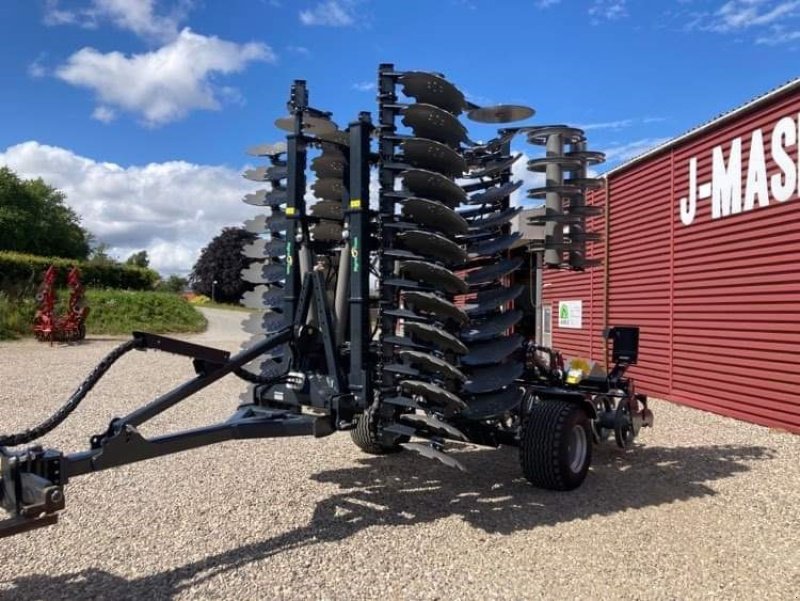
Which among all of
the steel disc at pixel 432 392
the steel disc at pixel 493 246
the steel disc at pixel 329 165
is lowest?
the steel disc at pixel 432 392

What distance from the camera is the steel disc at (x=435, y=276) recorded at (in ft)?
16.1

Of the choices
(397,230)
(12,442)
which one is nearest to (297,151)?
(397,230)

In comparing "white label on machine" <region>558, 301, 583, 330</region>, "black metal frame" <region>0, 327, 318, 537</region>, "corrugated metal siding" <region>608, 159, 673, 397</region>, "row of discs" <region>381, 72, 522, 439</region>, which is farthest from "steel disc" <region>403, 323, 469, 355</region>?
"white label on machine" <region>558, 301, 583, 330</region>

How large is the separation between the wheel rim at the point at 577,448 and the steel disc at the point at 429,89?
2.85 m

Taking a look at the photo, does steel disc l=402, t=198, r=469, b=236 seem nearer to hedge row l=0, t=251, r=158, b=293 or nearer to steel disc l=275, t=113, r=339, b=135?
steel disc l=275, t=113, r=339, b=135

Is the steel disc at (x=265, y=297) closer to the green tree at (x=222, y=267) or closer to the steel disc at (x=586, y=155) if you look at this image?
the steel disc at (x=586, y=155)

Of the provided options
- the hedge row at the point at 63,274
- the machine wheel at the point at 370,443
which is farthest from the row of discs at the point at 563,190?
the hedge row at the point at 63,274

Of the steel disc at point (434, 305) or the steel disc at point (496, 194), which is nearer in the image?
the steel disc at point (434, 305)

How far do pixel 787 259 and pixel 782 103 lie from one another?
1.97m

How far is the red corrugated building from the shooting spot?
859 centimetres

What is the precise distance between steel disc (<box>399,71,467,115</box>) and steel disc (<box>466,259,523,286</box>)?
130 centimetres

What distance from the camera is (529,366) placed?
6902 millimetres

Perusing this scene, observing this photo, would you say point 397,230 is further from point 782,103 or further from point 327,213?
point 782,103

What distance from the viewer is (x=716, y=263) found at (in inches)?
392
